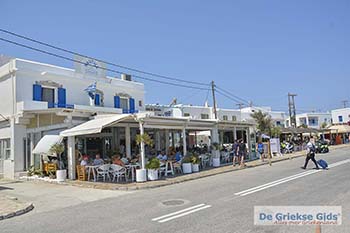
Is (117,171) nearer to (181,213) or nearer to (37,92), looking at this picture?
(181,213)

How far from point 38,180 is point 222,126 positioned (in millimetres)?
13104

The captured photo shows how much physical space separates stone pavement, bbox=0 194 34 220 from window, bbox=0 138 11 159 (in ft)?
31.3

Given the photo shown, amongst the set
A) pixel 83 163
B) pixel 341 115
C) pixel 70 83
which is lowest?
pixel 83 163

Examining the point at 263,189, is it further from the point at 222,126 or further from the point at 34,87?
the point at 34,87

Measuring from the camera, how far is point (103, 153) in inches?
933

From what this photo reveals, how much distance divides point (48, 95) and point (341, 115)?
6677cm

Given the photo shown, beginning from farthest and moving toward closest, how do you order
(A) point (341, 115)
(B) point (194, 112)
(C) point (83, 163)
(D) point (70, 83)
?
(A) point (341, 115) < (B) point (194, 112) < (D) point (70, 83) < (C) point (83, 163)

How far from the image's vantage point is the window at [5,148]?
20.6m

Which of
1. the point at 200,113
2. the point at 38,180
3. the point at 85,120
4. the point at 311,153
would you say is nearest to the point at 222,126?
the point at 311,153

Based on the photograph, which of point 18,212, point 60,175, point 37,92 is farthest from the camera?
point 37,92

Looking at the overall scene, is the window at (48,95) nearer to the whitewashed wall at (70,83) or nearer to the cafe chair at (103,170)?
the whitewashed wall at (70,83)

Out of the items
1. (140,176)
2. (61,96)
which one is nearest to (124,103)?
(61,96)

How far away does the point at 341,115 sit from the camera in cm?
7275

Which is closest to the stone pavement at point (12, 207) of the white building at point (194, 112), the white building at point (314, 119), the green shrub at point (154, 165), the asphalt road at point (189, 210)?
the asphalt road at point (189, 210)
